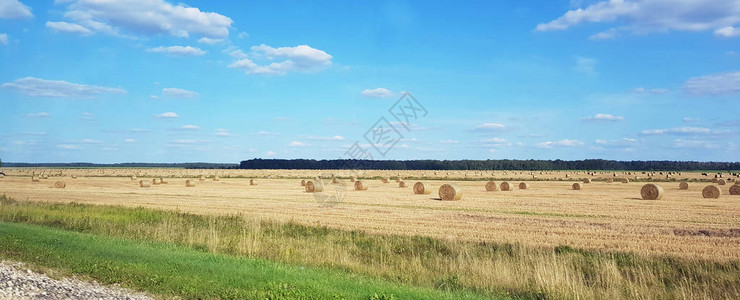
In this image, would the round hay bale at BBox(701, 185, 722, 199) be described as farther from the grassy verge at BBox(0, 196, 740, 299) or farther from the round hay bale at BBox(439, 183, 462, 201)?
the grassy verge at BBox(0, 196, 740, 299)

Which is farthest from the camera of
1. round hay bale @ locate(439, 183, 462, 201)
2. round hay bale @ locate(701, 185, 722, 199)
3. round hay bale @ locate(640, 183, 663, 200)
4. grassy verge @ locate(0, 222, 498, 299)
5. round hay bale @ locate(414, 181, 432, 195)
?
round hay bale @ locate(414, 181, 432, 195)

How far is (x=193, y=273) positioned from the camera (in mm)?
11828

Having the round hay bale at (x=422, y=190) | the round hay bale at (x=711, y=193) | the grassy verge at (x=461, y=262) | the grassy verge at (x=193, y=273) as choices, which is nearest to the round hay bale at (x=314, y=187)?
the round hay bale at (x=422, y=190)

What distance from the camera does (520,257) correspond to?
1498cm

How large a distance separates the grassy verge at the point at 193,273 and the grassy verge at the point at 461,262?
3.93 feet

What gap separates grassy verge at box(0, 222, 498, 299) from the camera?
Result: 33.7 ft

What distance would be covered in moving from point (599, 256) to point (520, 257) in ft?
6.71

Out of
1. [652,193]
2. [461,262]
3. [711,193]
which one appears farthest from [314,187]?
[461,262]

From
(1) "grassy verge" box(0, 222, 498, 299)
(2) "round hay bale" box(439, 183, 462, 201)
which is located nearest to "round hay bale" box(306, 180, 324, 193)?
(2) "round hay bale" box(439, 183, 462, 201)

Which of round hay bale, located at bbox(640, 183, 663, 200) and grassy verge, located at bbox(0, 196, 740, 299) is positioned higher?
round hay bale, located at bbox(640, 183, 663, 200)

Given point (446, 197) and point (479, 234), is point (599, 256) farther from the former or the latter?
point (446, 197)

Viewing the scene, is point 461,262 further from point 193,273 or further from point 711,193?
point 711,193

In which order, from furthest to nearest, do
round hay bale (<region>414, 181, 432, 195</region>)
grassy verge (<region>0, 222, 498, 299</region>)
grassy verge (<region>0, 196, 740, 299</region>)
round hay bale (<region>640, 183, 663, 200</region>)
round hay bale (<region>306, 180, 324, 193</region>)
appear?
round hay bale (<region>306, 180, 324, 193</region>) → round hay bale (<region>414, 181, 432, 195</region>) → round hay bale (<region>640, 183, 663, 200</region>) → grassy verge (<region>0, 196, 740, 299</region>) → grassy verge (<region>0, 222, 498, 299</region>)

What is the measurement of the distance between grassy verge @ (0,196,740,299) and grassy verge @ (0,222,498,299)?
1.20 metres
